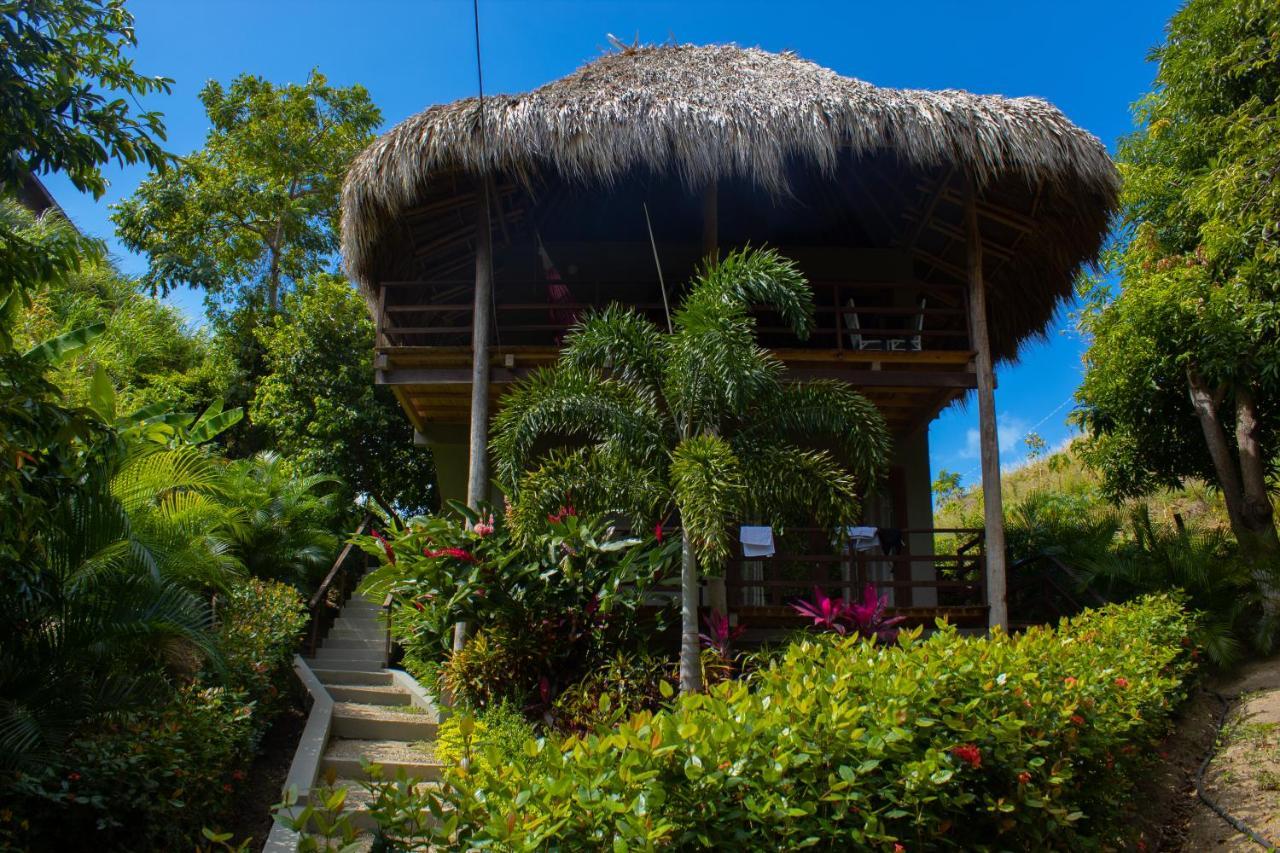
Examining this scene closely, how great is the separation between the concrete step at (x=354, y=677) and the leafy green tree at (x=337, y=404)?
640 cm

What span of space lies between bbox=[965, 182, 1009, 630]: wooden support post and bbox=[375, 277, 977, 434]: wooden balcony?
18 centimetres

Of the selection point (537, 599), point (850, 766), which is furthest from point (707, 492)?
point (850, 766)

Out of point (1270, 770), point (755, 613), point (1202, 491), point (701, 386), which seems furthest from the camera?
point (1202, 491)

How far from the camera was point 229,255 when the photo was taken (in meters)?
18.4

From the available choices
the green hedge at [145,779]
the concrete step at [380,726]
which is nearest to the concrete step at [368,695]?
the concrete step at [380,726]

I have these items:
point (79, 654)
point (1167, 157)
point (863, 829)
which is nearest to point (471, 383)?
point (79, 654)

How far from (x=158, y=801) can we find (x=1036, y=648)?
4729 mm

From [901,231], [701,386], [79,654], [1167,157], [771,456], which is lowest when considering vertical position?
[79,654]

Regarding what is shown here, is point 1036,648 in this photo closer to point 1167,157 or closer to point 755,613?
point 755,613

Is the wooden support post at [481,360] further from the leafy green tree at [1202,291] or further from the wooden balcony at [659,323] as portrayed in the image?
the leafy green tree at [1202,291]

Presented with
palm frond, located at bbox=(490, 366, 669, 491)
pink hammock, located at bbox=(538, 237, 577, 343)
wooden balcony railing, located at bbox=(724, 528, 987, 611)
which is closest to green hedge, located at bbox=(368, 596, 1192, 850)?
palm frond, located at bbox=(490, 366, 669, 491)

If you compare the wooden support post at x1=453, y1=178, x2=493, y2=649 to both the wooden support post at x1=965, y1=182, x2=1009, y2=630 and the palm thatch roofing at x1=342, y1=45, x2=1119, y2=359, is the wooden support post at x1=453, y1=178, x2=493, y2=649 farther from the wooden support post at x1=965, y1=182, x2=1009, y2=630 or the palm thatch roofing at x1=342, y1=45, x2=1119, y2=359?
the wooden support post at x1=965, y1=182, x2=1009, y2=630

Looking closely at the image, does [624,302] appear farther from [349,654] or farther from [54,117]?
[54,117]

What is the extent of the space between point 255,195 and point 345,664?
38.1ft
